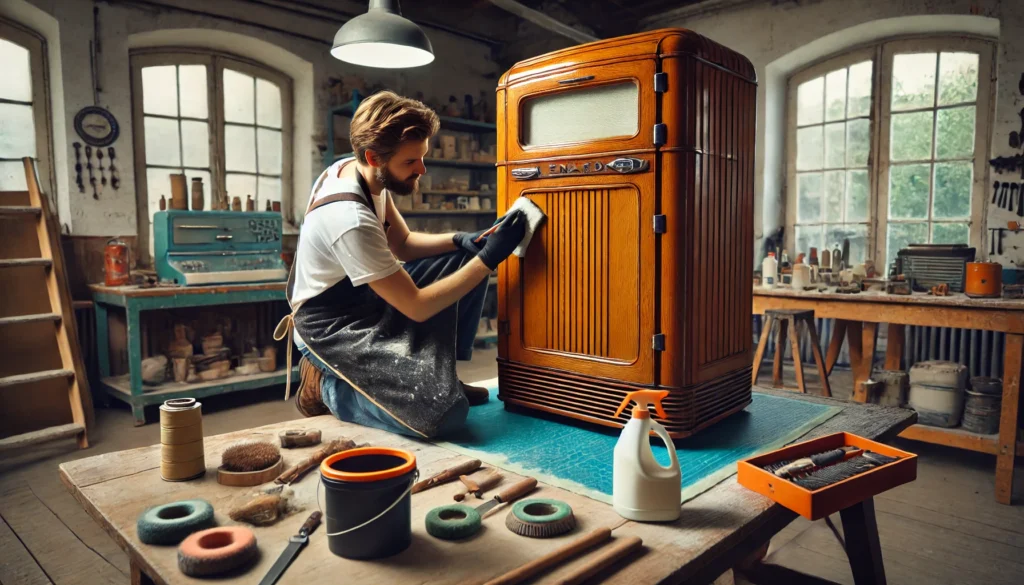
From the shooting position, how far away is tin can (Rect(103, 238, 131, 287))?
4449 millimetres

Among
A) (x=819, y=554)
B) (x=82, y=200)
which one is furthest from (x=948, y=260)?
(x=82, y=200)

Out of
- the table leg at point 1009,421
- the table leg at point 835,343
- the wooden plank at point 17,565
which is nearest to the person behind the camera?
the wooden plank at point 17,565

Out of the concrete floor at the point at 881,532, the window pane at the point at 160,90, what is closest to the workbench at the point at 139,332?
the concrete floor at the point at 881,532

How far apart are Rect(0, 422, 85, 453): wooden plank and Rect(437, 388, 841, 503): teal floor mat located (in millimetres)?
2843

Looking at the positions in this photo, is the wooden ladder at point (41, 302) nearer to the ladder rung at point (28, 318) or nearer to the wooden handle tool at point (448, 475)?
the ladder rung at point (28, 318)

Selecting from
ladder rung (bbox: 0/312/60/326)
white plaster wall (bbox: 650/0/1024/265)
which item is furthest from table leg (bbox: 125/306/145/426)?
white plaster wall (bbox: 650/0/1024/265)

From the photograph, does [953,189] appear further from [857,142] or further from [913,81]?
[913,81]

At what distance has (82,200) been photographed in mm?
4676

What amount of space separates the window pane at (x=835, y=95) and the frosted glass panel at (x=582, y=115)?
4374 millimetres

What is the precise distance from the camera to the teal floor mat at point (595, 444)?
147 centimetres

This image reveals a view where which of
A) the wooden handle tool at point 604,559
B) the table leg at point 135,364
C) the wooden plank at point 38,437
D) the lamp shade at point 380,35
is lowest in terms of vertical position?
the wooden plank at point 38,437

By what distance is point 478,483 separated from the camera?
138cm

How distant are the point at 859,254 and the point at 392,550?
5181mm

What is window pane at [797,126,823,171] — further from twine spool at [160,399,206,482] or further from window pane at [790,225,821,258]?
twine spool at [160,399,206,482]
